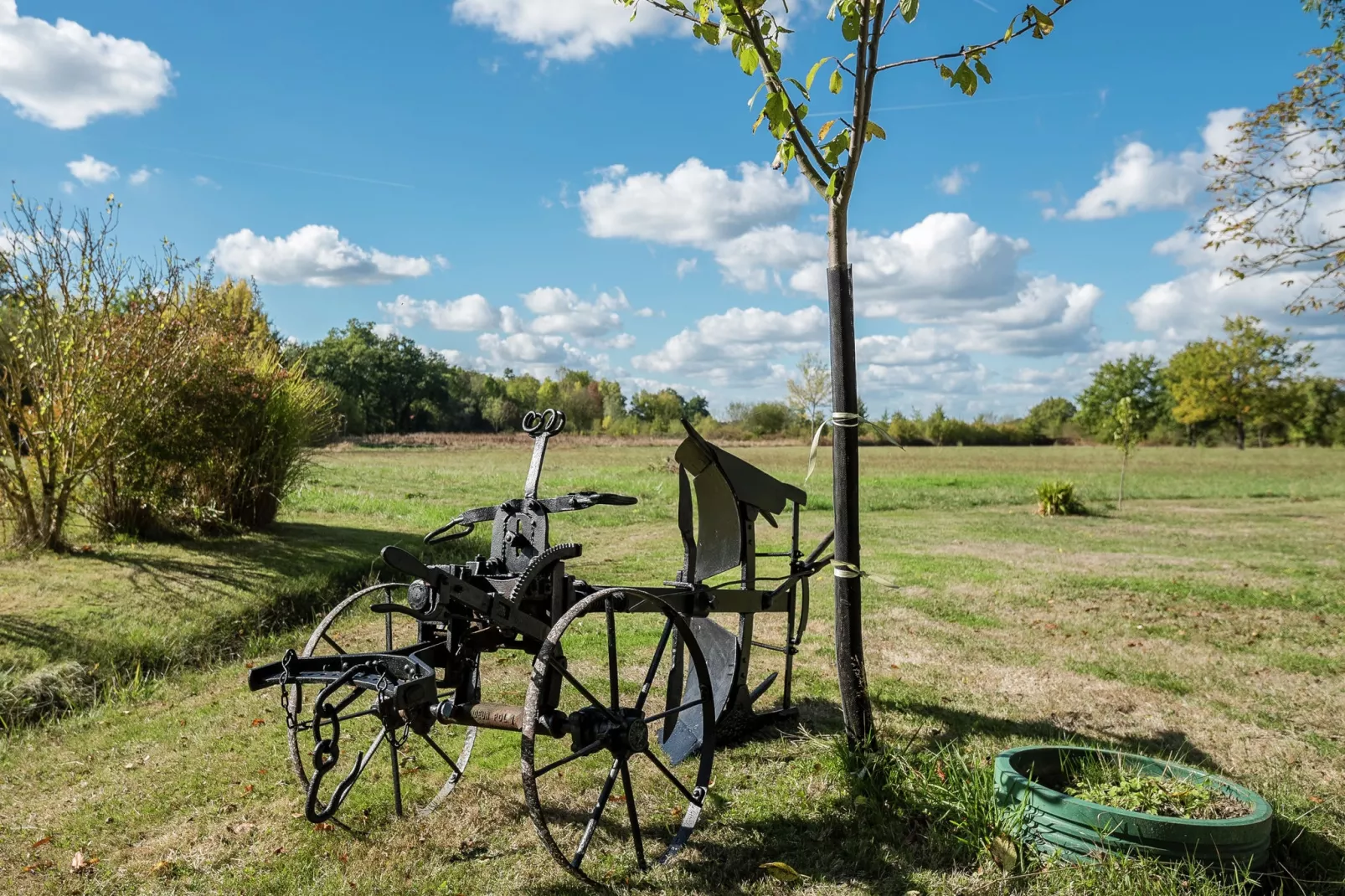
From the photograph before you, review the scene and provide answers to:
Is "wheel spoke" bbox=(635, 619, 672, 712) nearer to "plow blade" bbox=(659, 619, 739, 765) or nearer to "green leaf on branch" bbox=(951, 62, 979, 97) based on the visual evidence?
"plow blade" bbox=(659, 619, 739, 765)

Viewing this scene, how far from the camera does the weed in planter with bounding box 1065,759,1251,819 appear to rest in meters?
3.79

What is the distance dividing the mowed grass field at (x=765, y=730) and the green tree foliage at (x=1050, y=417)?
2440 inches

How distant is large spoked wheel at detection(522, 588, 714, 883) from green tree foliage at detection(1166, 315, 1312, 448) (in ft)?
224

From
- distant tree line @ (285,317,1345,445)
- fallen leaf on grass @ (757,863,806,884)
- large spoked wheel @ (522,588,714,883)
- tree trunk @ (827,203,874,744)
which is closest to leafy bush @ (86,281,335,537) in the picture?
large spoked wheel @ (522,588,714,883)

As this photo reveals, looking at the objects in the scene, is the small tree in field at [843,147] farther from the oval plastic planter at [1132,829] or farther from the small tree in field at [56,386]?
the small tree in field at [56,386]

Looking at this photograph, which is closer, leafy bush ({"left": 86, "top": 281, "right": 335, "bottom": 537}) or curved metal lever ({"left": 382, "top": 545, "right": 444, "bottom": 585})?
curved metal lever ({"left": 382, "top": 545, "right": 444, "bottom": 585})

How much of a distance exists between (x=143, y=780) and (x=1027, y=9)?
6.18 metres

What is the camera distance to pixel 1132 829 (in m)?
3.54

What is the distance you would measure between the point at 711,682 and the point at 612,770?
1651 millimetres

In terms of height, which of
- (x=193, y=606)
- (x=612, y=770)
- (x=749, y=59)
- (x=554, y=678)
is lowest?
(x=193, y=606)

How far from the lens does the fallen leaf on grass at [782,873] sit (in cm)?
388

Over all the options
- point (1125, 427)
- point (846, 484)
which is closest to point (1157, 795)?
point (846, 484)

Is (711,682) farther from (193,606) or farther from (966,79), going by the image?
(193,606)

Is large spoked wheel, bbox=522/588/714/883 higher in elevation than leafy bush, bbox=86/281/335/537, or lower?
lower
